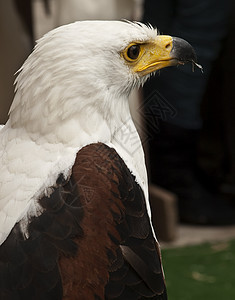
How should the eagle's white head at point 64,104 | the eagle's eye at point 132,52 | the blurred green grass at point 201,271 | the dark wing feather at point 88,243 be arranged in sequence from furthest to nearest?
the blurred green grass at point 201,271, the eagle's eye at point 132,52, the eagle's white head at point 64,104, the dark wing feather at point 88,243

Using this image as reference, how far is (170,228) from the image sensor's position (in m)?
3.86

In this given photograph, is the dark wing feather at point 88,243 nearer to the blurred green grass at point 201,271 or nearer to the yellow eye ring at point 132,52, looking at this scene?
the yellow eye ring at point 132,52

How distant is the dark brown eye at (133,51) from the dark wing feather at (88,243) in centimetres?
25

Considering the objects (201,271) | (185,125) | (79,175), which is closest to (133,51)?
(79,175)

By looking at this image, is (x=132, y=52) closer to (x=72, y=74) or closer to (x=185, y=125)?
(x=72, y=74)

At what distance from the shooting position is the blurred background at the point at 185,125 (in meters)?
3.30

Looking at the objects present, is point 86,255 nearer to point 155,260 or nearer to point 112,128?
point 155,260

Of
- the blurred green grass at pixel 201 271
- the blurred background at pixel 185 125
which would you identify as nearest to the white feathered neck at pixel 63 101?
the blurred background at pixel 185 125

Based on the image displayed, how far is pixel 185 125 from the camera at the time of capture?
4020 mm

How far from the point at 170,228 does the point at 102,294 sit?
7.09 ft

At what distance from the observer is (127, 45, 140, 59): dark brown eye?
1918 mm

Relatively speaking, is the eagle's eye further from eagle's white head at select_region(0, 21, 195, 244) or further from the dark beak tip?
the dark beak tip

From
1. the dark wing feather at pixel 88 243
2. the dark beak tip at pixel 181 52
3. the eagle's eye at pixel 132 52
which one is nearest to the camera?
the dark wing feather at pixel 88 243

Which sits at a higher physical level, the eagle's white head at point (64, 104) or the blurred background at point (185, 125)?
the eagle's white head at point (64, 104)
